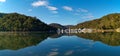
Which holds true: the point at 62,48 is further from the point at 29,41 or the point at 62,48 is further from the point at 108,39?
the point at 108,39

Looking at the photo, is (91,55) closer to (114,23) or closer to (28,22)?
(114,23)

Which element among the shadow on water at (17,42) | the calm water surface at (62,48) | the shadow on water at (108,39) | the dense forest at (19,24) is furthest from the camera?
the dense forest at (19,24)

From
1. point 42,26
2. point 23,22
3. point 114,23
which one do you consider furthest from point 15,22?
point 114,23

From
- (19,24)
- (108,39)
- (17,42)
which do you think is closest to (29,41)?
(17,42)

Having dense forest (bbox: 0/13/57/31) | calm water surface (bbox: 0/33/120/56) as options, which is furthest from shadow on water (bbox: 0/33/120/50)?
dense forest (bbox: 0/13/57/31)

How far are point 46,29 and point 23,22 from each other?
939 inches

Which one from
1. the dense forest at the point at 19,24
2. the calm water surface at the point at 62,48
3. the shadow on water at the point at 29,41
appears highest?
the dense forest at the point at 19,24

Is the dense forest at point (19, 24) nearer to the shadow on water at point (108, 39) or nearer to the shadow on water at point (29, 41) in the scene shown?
the shadow on water at point (29, 41)

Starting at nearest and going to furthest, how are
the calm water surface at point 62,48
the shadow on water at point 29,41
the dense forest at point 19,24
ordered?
the calm water surface at point 62,48 → the shadow on water at point 29,41 → the dense forest at point 19,24

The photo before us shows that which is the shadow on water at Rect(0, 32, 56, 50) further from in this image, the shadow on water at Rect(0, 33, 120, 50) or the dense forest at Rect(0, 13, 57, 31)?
the dense forest at Rect(0, 13, 57, 31)

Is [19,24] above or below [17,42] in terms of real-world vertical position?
above

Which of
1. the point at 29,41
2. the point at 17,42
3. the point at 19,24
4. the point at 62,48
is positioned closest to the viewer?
the point at 62,48

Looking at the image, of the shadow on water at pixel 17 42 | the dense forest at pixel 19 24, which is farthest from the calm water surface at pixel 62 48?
the dense forest at pixel 19 24

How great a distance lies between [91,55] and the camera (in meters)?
28.1
